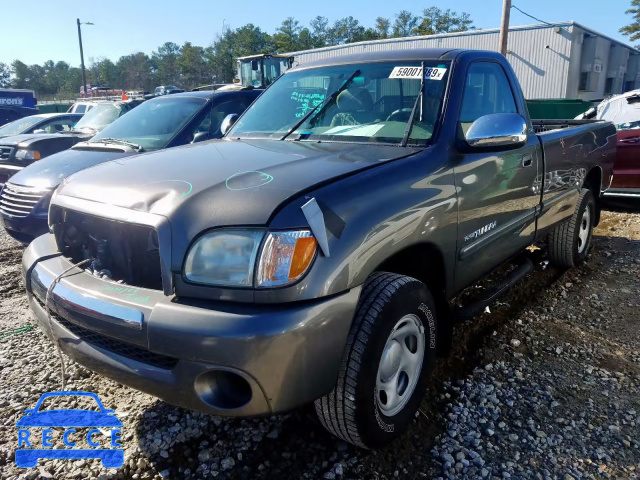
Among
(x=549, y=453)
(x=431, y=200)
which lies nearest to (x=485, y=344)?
(x=549, y=453)

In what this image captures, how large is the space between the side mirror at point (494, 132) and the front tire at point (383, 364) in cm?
89

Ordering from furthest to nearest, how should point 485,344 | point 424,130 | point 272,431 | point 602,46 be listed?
point 602,46 → point 485,344 → point 424,130 → point 272,431

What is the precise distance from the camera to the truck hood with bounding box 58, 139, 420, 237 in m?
1.91

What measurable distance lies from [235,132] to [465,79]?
1563 mm

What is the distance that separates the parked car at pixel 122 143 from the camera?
4.88m

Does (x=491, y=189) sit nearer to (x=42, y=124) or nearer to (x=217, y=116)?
(x=217, y=116)

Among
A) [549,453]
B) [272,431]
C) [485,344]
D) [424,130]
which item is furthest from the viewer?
[485,344]

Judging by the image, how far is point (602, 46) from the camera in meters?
25.6

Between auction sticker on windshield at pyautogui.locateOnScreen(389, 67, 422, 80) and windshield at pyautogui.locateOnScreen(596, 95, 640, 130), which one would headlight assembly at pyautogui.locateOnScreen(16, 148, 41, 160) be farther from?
windshield at pyautogui.locateOnScreen(596, 95, 640, 130)

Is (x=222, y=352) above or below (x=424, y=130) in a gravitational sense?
below

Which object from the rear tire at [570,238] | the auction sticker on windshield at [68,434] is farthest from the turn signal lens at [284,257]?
the rear tire at [570,238]

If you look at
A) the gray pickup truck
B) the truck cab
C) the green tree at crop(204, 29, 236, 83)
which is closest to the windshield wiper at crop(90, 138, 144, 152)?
the gray pickup truck

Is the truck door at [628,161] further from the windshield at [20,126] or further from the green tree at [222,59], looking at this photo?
the green tree at [222,59]

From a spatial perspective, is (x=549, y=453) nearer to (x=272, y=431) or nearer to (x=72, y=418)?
(x=272, y=431)
